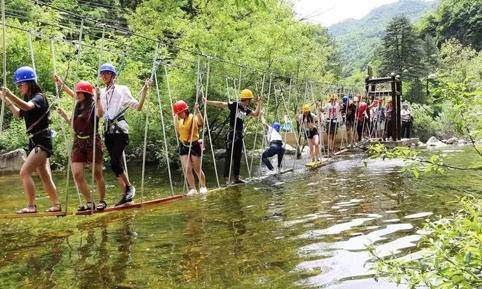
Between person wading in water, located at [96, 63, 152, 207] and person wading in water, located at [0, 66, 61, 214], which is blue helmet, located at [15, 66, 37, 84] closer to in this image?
person wading in water, located at [0, 66, 61, 214]

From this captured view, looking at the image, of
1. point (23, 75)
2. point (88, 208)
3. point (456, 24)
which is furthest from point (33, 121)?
point (456, 24)

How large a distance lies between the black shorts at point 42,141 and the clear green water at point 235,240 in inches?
41.9

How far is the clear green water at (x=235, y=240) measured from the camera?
4316mm

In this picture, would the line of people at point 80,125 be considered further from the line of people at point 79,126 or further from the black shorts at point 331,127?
the black shorts at point 331,127

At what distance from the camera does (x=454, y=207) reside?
6961 millimetres

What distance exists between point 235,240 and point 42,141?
263 centimetres

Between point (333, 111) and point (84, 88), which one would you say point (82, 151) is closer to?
point (84, 88)

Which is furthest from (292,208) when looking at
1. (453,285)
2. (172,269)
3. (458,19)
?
(458,19)

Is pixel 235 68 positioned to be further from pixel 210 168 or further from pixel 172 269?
pixel 172 269

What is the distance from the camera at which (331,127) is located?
17.2 metres

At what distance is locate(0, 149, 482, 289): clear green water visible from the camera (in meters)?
4.32

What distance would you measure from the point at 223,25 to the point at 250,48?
1.29 metres

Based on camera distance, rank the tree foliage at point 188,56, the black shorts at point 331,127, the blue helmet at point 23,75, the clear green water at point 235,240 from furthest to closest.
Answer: the tree foliage at point 188,56 → the black shorts at point 331,127 → the blue helmet at point 23,75 → the clear green water at point 235,240

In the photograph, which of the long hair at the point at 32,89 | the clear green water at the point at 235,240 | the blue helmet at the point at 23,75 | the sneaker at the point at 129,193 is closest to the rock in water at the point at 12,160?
the clear green water at the point at 235,240
